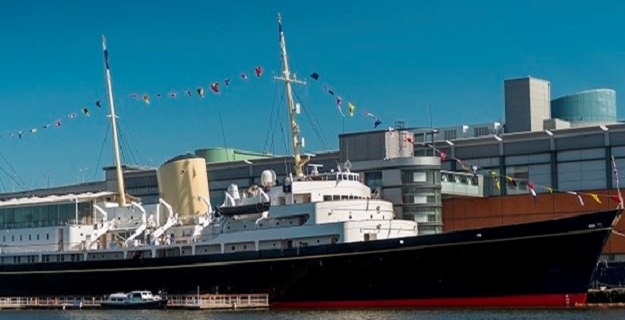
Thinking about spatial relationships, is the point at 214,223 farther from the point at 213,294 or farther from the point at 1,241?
the point at 1,241

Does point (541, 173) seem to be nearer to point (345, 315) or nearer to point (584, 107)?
point (584, 107)

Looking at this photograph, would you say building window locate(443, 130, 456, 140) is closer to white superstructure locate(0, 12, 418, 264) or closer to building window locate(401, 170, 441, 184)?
building window locate(401, 170, 441, 184)

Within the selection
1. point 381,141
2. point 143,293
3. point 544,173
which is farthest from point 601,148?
point 143,293

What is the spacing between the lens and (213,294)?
5634cm

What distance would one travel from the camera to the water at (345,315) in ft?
145

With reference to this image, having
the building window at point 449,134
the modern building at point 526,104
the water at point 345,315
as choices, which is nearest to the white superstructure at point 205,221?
the water at point 345,315

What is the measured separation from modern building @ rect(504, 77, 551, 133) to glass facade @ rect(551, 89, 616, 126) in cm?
1376

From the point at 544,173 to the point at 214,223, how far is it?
2334cm

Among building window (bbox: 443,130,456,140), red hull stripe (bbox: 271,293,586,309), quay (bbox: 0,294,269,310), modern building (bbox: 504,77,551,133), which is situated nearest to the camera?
red hull stripe (bbox: 271,293,586,309)

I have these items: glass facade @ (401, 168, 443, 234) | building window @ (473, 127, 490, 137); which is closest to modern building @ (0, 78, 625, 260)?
glass facade @ (401, 168, 443, 234)

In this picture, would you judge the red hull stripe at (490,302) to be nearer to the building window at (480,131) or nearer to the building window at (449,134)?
the building window at (449,134)

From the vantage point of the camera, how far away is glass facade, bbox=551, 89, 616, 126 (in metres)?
Answer: 91.3

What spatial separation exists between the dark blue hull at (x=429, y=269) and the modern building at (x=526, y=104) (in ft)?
94.8

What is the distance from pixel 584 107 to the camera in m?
91.5
